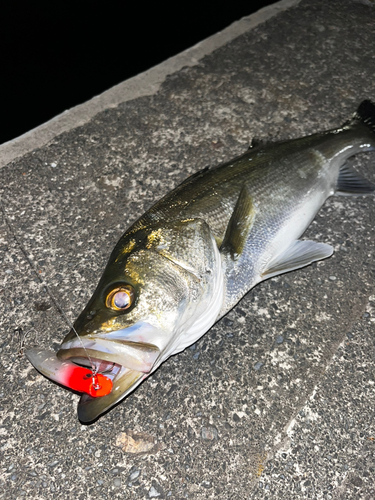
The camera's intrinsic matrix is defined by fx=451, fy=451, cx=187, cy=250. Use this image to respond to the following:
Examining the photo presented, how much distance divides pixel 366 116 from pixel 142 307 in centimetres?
257

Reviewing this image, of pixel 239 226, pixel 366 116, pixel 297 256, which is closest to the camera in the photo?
pixel 239 226

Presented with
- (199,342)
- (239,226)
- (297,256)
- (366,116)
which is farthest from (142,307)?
(366,116)

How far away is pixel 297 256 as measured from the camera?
2.86 metres

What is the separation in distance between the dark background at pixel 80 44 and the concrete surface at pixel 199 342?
167 inches

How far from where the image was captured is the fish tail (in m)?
3.57

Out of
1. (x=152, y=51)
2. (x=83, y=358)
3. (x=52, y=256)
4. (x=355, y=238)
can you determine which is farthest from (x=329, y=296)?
(x=152, y=51)

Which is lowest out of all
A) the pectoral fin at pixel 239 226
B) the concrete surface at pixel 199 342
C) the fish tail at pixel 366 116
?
the concrete surface at pixel 199 342

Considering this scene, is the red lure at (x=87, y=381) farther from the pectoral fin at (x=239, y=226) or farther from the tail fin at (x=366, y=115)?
the tail fin at (x=366, y=115)

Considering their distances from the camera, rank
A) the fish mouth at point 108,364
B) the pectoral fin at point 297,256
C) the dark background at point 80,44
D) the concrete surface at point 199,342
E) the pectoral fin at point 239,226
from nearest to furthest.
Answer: the fish mouth at point 108,364
the concrete surface at point 199,342
the pectoral fin at point 239,226
the pectoral fin at point 297,256
the dark background at point 80,44

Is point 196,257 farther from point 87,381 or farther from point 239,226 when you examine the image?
point 87,381

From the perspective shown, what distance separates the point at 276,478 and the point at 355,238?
5.59 feet

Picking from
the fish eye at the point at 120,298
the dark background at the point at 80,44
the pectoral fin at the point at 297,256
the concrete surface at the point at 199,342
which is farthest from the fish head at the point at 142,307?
the dark background at the point at 80,44

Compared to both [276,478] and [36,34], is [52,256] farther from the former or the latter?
[36,34]

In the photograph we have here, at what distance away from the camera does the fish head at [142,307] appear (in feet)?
6.86
